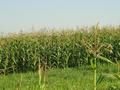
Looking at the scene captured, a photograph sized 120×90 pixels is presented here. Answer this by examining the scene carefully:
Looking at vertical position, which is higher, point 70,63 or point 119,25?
point 119,25

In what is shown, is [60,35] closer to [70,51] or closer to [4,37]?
[70,51]

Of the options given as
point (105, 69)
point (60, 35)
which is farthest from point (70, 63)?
point (105, 69)

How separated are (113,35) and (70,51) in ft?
8.09

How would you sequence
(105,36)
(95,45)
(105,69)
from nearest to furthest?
(95,45), (105,69), (105,36)

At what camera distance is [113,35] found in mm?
20594

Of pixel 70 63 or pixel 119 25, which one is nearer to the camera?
pixel 70 63

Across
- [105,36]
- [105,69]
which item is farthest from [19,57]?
[105,69]

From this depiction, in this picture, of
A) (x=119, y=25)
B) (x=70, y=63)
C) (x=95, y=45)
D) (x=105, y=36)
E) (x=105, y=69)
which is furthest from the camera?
(x=119, y=25)

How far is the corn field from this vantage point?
62.5 feet

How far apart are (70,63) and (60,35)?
209 centimetres

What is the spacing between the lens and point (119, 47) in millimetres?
19875

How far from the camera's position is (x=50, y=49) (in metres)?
19.7

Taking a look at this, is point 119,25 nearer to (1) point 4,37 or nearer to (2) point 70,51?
(2) point 70,51

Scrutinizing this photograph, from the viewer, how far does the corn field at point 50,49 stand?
62.5 feet
